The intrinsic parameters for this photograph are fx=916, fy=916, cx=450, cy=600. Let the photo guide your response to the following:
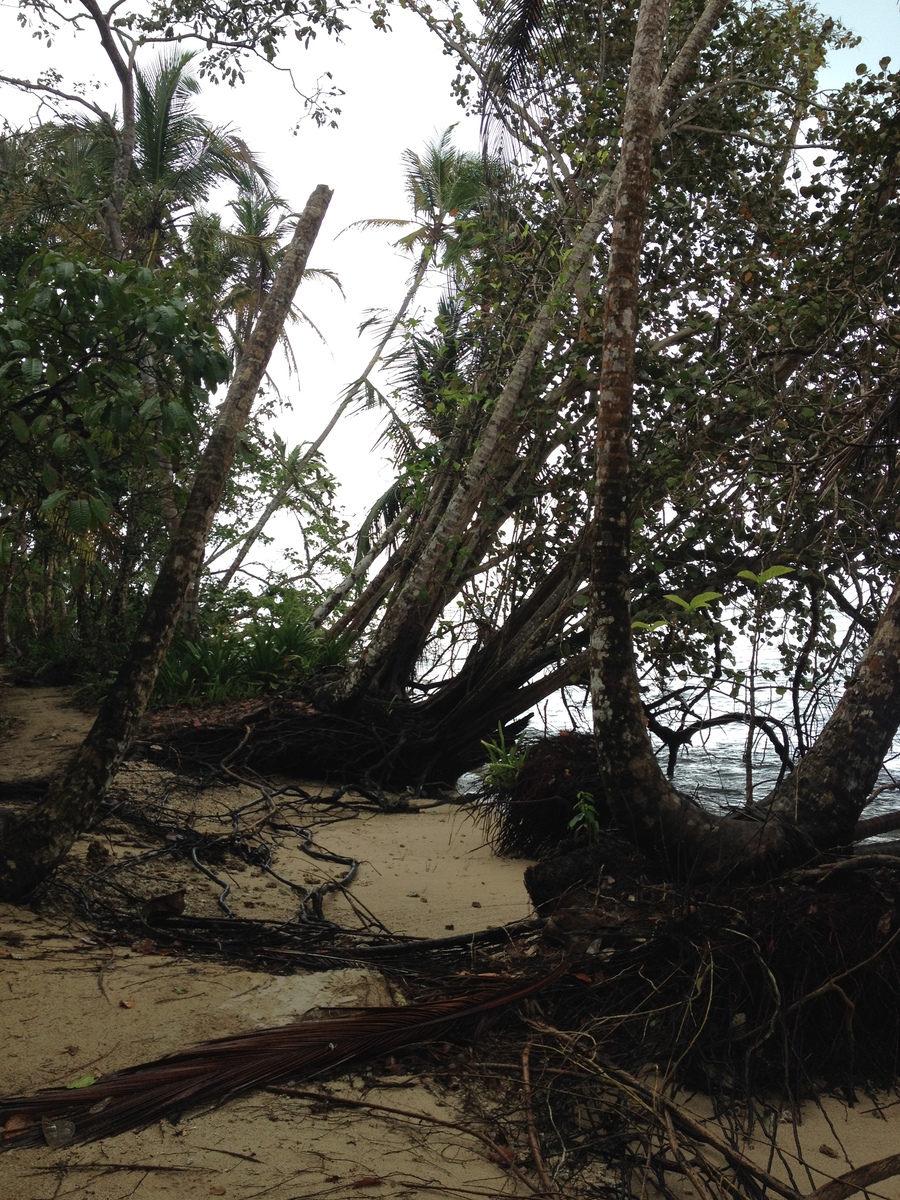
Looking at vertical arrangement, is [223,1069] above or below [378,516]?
below

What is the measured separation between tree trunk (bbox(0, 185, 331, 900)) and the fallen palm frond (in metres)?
1.45

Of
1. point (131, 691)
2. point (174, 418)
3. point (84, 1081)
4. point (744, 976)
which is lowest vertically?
point (84, 1081)

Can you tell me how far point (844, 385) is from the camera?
18.6 ft

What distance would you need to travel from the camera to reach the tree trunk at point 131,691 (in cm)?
351

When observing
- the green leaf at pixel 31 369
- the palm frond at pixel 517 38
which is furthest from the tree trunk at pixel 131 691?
the palm frond at pixel 517 38

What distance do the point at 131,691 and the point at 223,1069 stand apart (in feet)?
5.81

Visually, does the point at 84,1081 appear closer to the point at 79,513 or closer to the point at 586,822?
the point at 79,513

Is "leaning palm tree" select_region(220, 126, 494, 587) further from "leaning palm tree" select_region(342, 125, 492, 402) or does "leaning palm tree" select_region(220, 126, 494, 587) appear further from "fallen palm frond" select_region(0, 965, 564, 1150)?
"fallen palm frond" select_region(0, 965, 564, 1150)

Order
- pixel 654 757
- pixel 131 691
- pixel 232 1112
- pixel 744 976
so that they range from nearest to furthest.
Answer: pixel 232 1112, pixel 744 976, pixel 654 757, pixel 131 691

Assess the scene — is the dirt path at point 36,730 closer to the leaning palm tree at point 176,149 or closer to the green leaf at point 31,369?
the green leaf at point 31,369

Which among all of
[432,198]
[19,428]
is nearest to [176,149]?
[432,198]

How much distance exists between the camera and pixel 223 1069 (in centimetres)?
232

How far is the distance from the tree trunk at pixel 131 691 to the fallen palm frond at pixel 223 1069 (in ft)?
4.77

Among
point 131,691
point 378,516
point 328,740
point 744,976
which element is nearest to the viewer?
point 744,976
